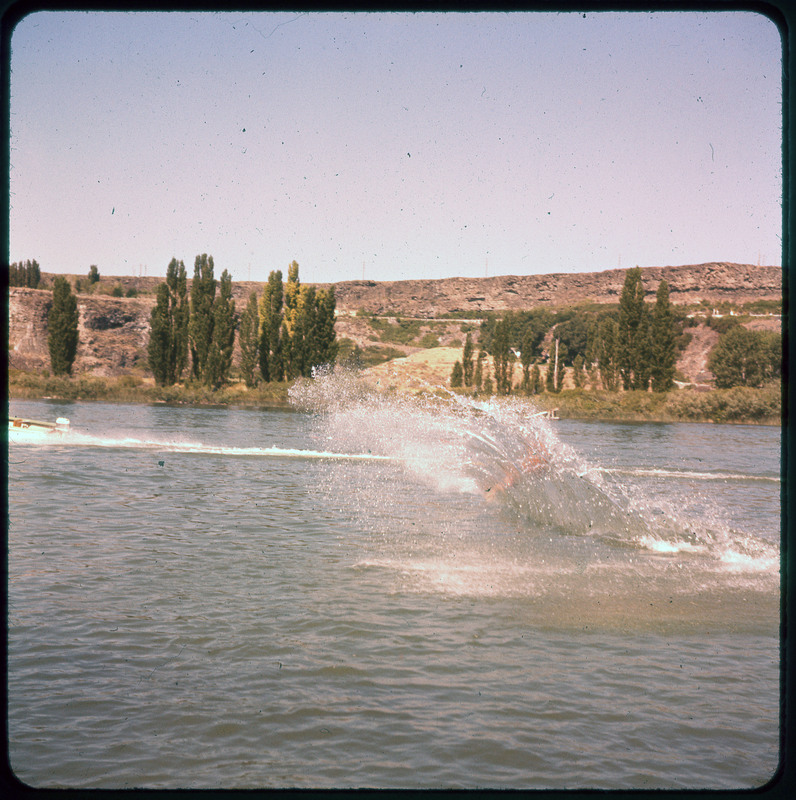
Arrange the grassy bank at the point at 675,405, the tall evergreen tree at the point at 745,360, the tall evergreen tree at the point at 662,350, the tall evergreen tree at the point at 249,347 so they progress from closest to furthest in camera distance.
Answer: the grassy bank at the point at 675,405 → the tall evergreen tree at the point at 662,350 → the tall evergreen tree at the point at 249,347 → the tall evergreen tree at the point at 745,360

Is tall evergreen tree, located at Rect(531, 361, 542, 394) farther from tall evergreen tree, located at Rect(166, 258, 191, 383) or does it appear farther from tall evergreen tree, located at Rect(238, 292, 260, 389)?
tall evergreen tree, located at Rect(166, 258, 191, 383)

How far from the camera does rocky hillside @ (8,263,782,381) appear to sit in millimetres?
97875

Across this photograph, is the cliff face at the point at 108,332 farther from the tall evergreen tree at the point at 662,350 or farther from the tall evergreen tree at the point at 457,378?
the tall evergreen tree at the point at 662,350

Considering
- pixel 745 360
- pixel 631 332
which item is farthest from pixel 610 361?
pixel 745 360

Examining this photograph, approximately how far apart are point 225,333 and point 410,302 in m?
108

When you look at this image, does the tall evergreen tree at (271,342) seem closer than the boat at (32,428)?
No

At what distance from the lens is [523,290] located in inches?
6393

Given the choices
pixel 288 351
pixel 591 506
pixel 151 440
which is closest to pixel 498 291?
pixel 288 351

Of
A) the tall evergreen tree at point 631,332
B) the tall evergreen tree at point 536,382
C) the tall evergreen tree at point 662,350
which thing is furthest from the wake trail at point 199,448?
the tall evergreen tree at point 536,382

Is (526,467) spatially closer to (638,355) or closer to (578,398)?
(578,398)

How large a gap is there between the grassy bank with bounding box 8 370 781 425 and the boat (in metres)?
27.7

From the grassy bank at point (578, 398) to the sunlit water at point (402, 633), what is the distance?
116 ft

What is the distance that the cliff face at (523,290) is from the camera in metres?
142

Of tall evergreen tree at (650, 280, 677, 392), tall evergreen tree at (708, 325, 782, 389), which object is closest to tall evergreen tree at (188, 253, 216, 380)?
tall evergreen tree at (650, 280, 677, 392)
